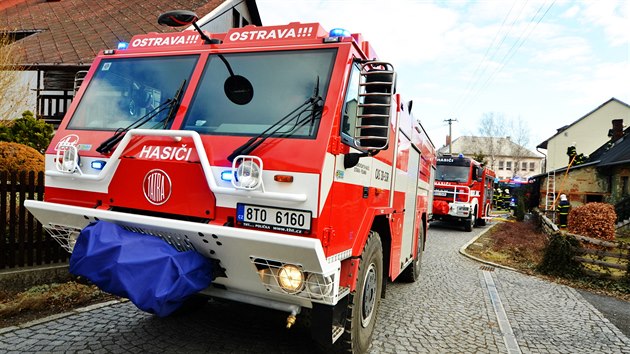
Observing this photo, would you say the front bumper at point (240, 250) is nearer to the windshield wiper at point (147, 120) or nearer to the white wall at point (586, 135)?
the windshield wiper at point (147, 120)

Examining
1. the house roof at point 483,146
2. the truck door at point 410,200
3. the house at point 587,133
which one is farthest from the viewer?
the house roof at point 483,146

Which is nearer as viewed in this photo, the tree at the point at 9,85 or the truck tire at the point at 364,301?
the truck tire at the point at 364,301

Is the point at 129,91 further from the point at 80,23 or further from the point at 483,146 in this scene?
the point at 483,146

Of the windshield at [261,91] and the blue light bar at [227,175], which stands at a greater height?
the windshield at [261,91]

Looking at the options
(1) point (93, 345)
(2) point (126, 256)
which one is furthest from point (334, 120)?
(1) point (93, 345)

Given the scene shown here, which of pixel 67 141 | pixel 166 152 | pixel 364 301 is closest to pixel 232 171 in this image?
pixel 166 152

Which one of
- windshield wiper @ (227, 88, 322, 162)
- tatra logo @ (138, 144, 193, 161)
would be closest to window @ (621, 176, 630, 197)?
windshield wiper @ (227, 88, 322, 162)

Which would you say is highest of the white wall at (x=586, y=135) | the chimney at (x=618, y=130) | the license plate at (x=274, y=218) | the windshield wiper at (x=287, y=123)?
the white wall at (x=586, y=135)

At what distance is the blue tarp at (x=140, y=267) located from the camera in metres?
2.83

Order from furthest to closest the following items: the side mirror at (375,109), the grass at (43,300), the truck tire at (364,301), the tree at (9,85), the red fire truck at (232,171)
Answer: the tree at (9,85)
the grass at (43,300)
the truck tire at (364,301)
the side mirror at (375,109)
the red fire truck at (232,171)

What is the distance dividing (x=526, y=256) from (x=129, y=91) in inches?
404

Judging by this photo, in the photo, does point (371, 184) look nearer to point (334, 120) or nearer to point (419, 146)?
point (334, 120)

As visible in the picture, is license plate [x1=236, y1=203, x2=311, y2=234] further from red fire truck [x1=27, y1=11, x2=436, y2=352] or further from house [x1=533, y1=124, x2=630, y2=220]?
house [x1=533, y1=124, x2=630, y2=220]

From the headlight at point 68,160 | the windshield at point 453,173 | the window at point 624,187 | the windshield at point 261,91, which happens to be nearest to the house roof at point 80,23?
the windshield at point 453,173
